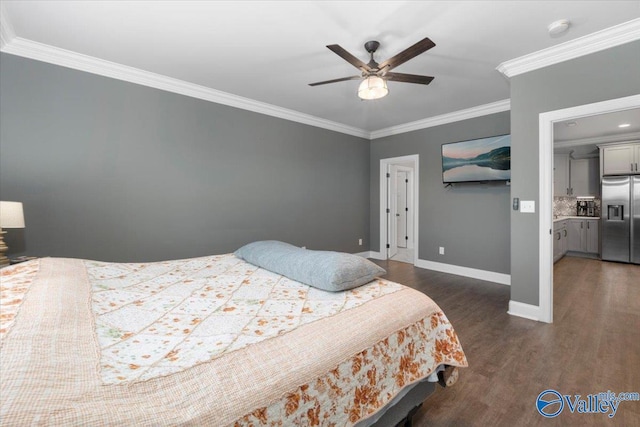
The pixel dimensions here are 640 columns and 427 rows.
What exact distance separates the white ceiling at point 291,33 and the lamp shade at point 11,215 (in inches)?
58.3

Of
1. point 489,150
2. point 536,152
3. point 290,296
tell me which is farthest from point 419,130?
point 290,296

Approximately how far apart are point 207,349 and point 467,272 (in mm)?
4507

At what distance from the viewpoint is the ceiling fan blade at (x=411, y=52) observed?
1925mm

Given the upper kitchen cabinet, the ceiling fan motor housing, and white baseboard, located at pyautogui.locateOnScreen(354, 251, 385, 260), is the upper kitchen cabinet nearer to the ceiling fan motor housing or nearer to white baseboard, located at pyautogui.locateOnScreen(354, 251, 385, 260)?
white baseboard, located at pyautogui.locateOnScreen(354, 251, 385, 260)

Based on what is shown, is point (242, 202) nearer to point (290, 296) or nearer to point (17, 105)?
point (17, 105)

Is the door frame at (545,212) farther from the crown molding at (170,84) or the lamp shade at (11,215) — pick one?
the lamp shade at (11,215)

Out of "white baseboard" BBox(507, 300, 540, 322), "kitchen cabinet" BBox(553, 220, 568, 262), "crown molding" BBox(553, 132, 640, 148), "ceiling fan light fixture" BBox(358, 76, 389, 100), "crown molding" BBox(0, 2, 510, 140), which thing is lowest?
"white baseboard" BBox(507, 300, 540, 322)

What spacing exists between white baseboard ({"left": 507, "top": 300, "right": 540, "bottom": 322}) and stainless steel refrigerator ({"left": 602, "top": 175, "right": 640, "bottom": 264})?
4.20m

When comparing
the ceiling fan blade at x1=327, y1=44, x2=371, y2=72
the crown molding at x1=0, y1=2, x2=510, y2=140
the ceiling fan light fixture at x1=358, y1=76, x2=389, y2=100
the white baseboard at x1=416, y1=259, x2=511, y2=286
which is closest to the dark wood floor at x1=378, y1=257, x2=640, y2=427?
the white baseboard at x1=416, y1=259, x2=511, y2=286

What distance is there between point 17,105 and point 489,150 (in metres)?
5.51

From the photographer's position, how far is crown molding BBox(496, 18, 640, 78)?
2.27 m

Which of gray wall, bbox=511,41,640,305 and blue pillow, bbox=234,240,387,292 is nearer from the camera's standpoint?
blue pillow, bbox=234,240,387,292

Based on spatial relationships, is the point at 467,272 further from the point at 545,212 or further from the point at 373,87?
the point at 373,87

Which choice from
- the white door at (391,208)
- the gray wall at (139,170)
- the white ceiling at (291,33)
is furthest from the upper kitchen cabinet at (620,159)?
the gray wall at (139,170)
